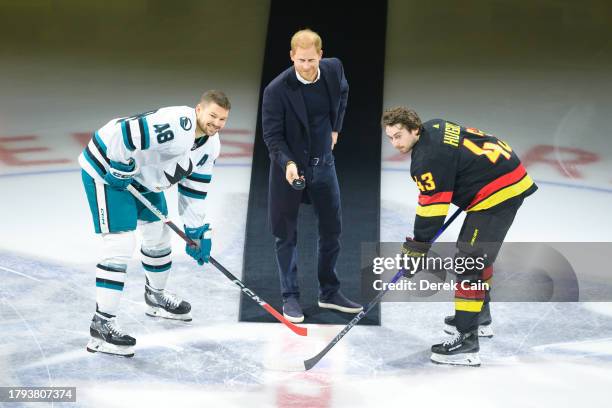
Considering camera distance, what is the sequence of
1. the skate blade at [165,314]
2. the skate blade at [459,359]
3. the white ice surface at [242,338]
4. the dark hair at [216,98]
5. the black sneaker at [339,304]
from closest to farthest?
the white ice surface at [242,338], the dark hair at [216,98], the skate blade at [459,359], the skate blade at [165,314], the black sneaker at [339,304]

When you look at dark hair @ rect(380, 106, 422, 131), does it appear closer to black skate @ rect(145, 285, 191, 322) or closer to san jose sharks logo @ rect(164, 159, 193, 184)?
san jose sharks logo @ rect(164, 159, 193, 184)

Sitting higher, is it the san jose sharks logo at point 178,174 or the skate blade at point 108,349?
the san jose sharks logo at point 178,174

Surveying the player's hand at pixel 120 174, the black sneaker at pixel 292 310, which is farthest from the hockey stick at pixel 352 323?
the player's hand at pixel 120 174

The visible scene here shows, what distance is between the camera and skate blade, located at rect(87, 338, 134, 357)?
17.3 ft

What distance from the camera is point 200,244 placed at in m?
5.50

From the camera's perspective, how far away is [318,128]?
562 centimetres

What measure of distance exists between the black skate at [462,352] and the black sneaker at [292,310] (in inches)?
29.2

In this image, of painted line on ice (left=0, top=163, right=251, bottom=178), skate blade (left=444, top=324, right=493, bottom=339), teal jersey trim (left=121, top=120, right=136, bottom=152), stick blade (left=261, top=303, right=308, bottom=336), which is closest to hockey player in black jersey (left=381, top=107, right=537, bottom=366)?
skate blade (left=444, top=324, right=493, bottom=339)

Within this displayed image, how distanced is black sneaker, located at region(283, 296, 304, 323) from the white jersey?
0.62 metres

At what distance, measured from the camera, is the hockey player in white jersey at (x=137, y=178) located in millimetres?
5137

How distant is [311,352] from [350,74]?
3477mm

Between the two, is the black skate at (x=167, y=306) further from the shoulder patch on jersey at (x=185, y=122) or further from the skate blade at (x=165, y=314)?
the shoulder patch on jersey at (x=185, y=122)

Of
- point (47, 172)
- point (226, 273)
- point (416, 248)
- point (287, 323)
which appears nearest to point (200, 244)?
point (226, 273)

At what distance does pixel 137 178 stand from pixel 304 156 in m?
0.81
